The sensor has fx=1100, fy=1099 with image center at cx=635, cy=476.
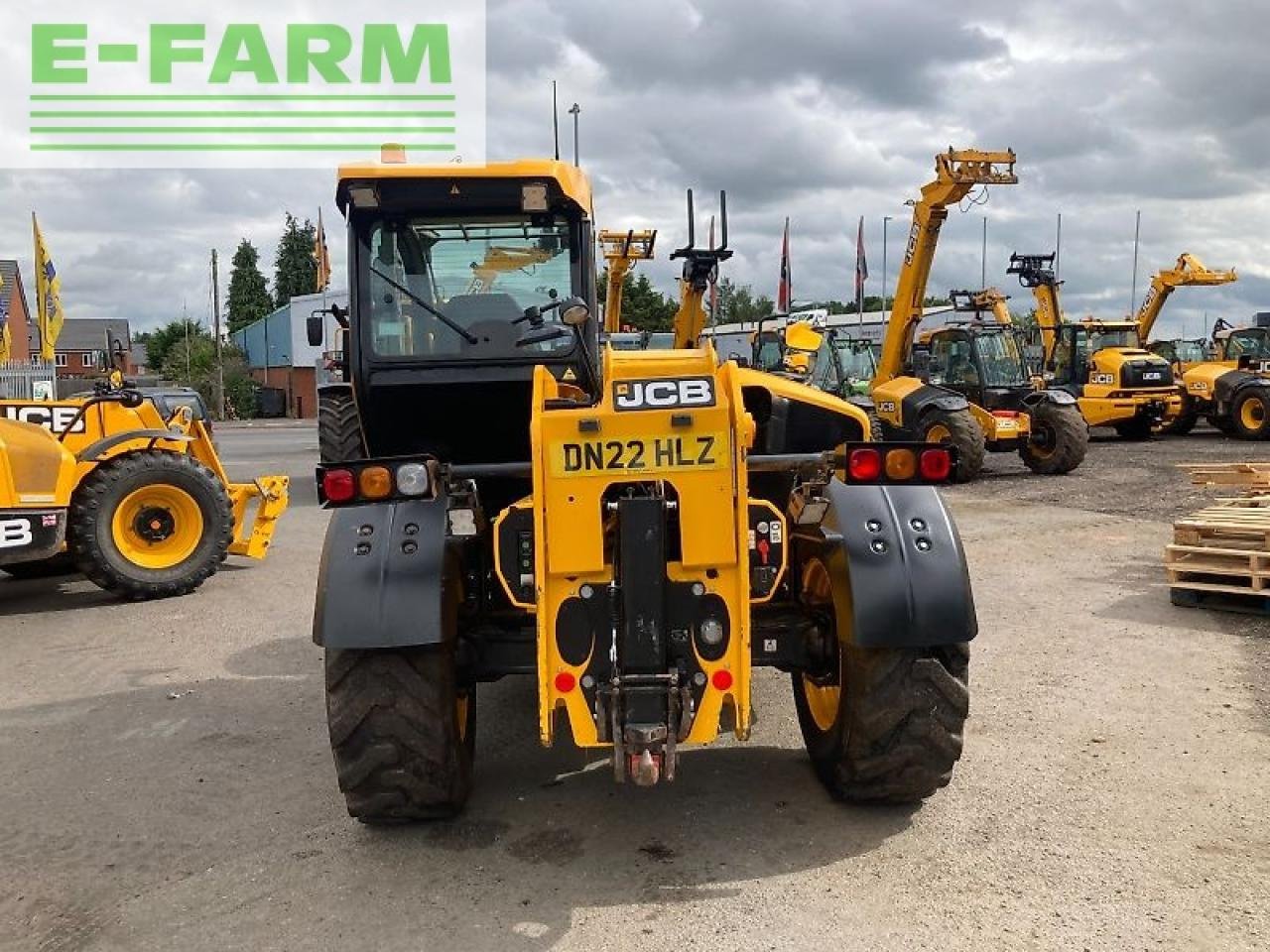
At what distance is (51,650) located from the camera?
704 centimetres

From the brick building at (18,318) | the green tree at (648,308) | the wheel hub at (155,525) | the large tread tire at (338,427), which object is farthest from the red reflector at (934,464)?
the brick building at (18,318)

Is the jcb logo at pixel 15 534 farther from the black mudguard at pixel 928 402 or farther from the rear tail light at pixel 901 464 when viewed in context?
the black mudguard at pixel 928 402

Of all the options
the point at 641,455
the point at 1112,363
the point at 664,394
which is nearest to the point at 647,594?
the point at 641,455

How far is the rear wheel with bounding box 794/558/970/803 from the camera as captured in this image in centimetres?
389

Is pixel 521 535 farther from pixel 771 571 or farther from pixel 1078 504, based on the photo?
pixel 1078 504

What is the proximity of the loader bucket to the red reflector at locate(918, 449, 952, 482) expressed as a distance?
7078 mm

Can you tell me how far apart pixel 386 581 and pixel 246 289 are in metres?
81.6

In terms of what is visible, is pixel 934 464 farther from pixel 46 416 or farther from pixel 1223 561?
pixel 46 416

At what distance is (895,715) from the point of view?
389 cm

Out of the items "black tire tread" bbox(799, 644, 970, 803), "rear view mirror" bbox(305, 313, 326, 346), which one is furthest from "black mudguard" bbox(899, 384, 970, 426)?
"black tire tread" bbox(799, 644, 970, 803)

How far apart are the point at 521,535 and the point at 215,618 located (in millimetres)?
4805

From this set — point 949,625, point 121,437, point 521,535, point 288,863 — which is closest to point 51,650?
point 121,437

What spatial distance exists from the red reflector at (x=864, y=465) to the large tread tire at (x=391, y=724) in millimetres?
1573

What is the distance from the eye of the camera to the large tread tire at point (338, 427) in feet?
32.5
